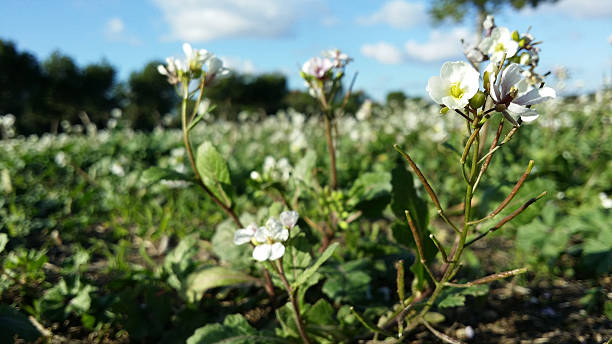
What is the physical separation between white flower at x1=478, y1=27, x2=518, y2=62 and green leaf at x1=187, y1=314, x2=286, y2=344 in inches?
45.2

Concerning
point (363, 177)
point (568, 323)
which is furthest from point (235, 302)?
point (568, 323)

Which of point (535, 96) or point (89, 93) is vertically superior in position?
point (89, 93)

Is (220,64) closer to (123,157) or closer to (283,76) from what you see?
(123,157)

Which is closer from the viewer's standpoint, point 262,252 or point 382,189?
point 262,252

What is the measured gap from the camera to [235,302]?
175 cm

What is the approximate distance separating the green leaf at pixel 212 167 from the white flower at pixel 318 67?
0.49m

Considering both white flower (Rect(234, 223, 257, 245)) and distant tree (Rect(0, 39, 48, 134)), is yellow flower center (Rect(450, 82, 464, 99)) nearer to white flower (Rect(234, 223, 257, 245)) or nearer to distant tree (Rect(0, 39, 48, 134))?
white flower (Rect(234, 223, 257, 245))

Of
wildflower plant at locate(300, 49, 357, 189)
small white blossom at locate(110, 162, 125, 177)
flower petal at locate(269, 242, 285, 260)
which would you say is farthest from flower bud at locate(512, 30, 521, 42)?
small white blossom at locate(110, 162, 125, 177)

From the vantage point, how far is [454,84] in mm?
822

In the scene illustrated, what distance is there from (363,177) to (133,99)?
1556 inches

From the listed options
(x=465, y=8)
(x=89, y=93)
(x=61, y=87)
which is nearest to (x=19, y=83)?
(x=61, y=87)

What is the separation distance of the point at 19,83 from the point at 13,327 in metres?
39.8

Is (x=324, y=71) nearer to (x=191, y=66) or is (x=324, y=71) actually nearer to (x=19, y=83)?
(x=191, y=66)

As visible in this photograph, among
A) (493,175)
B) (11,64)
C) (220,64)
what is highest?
(11,64)
